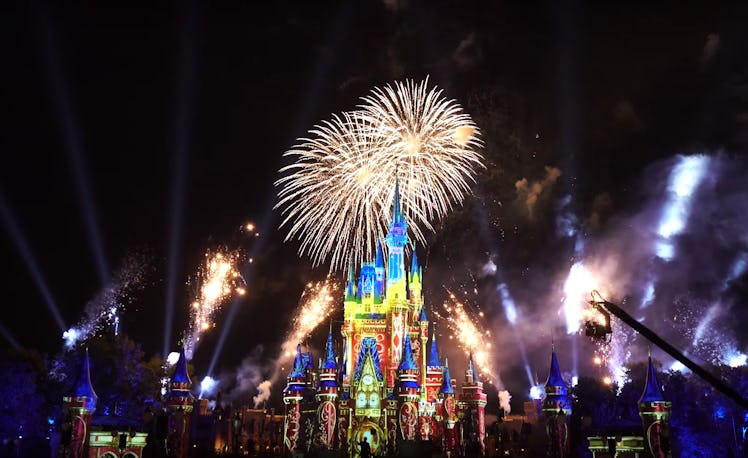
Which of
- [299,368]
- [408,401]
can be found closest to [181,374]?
[299,368]

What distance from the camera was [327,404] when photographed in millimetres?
56062

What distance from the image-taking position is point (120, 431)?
37.6 m

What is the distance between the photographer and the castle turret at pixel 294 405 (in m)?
56.5

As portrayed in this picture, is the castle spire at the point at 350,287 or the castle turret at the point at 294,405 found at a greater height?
the castle spire at the point at 350,287

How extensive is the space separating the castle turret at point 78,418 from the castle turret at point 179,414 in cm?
485

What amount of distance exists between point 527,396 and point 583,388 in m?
29.4

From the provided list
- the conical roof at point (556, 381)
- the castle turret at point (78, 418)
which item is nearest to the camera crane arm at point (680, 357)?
the conical roof at point (556, 381)

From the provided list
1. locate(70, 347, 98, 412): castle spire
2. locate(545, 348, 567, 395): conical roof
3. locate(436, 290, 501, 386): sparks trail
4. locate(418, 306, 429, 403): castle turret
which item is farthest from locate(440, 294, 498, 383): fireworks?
locate(70, 347, 98, 412): castle spire

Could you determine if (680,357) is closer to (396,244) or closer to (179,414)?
(179,414)

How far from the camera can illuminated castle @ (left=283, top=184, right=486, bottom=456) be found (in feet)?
182

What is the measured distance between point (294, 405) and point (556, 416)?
25.7 m

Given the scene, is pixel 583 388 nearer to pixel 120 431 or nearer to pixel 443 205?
pixel 443 205

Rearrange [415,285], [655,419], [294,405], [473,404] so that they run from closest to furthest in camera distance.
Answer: [655,419] < [294,405] < [473,404] < [415,285]

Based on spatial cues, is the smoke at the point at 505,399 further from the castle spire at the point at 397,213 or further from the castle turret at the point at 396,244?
the castle spire at the point at 397,213
